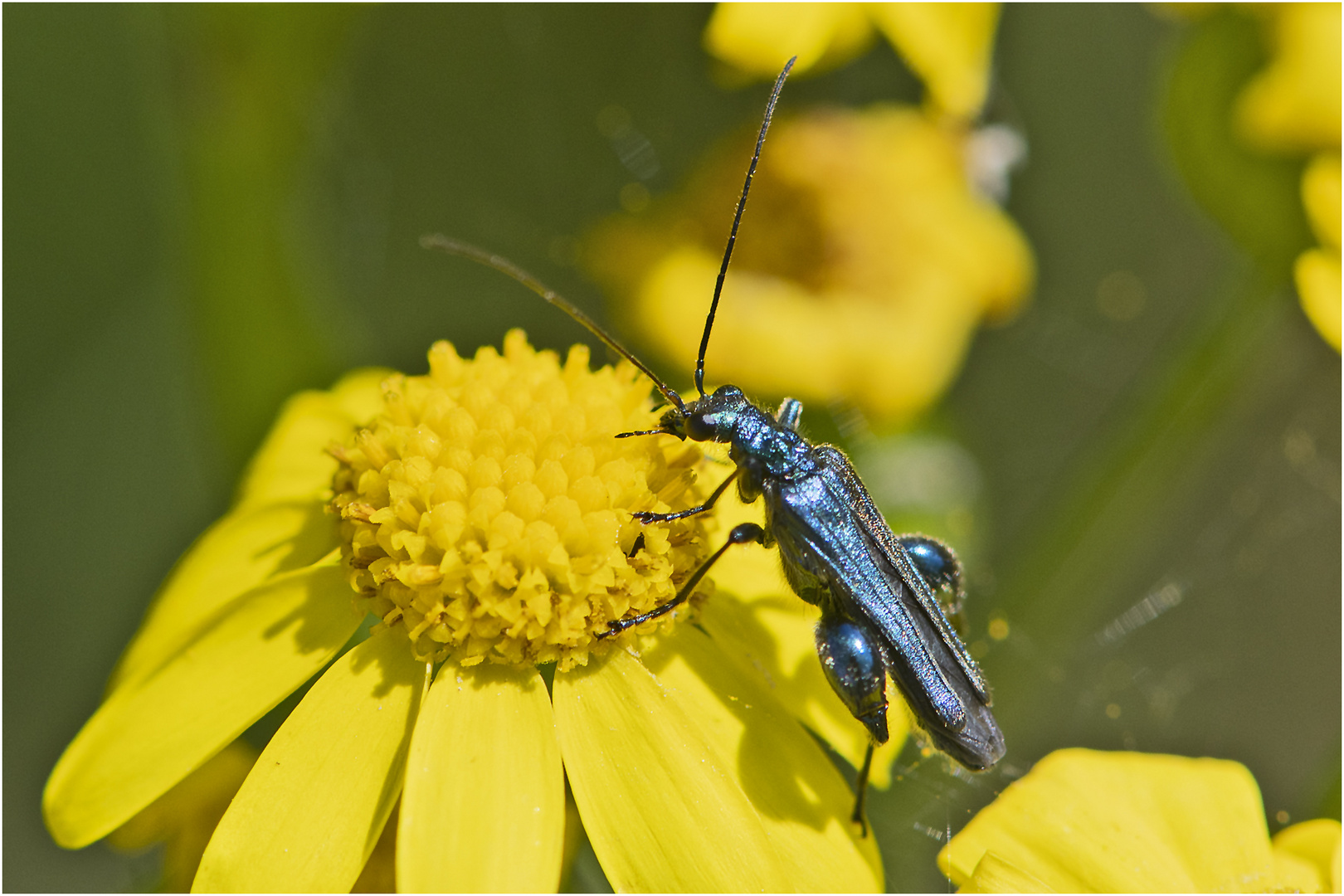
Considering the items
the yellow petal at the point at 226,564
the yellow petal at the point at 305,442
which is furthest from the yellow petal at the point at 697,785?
the yellow petal at the point at 305,442

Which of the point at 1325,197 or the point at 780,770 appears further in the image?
the point at 1325,197

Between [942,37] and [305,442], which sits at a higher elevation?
[942,37]

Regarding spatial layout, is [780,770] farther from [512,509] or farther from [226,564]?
[226,564]

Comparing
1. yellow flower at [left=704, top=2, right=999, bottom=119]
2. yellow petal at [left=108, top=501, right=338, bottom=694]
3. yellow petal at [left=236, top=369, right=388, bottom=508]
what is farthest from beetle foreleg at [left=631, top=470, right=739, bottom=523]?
yellow flower at [left=704, top=2, right=999, bottom=119]

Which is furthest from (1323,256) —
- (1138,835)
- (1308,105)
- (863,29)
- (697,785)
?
(697,785)

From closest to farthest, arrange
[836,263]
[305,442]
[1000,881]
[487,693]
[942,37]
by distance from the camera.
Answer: [1000,881] → [487,693] → [305,442] → [942,37] → [836,263]

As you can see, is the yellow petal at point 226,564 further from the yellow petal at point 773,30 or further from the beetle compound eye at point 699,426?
the yellow petal at point 773,30
